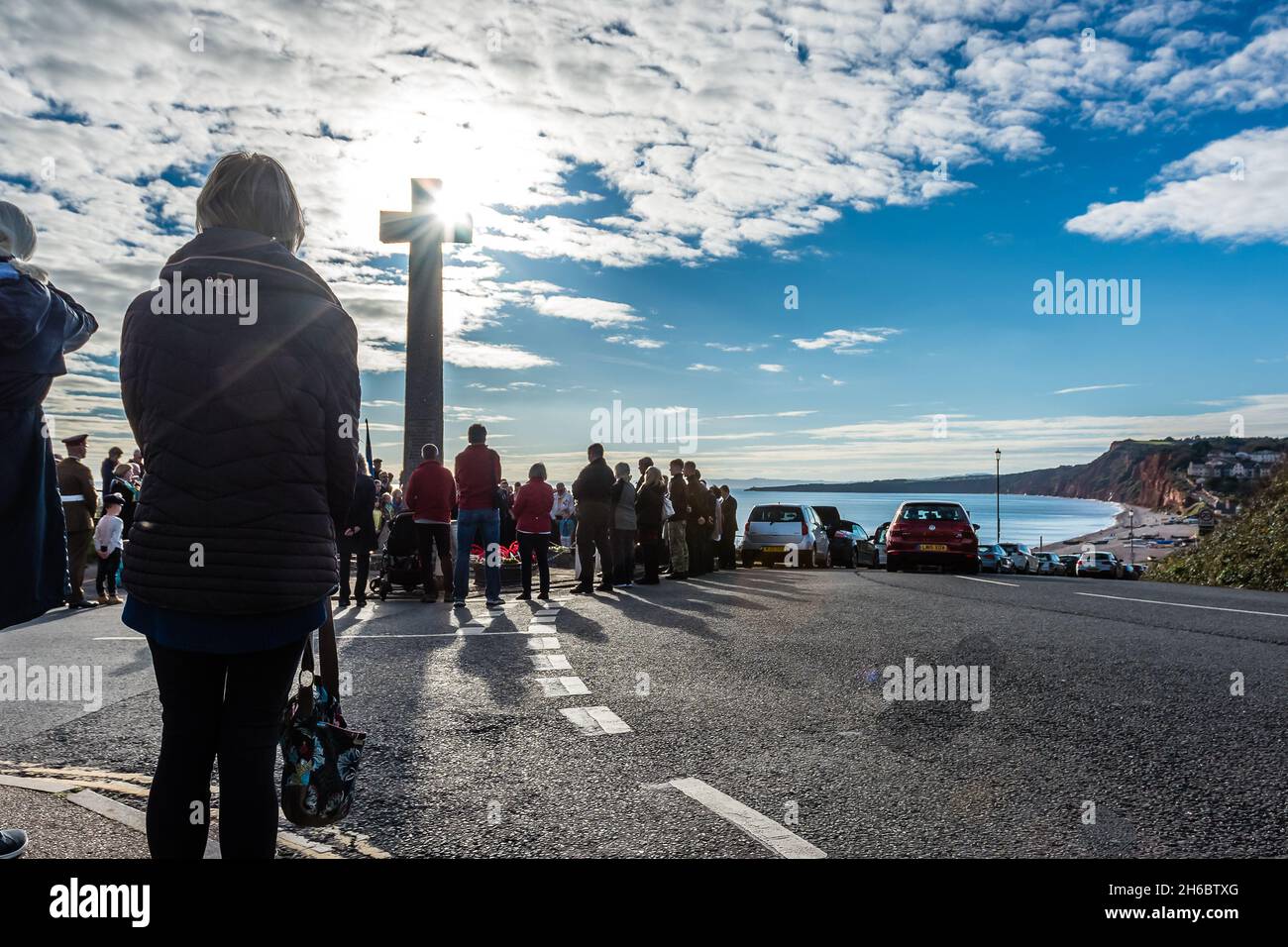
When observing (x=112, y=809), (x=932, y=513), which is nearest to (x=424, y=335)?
(x=932, y=513)

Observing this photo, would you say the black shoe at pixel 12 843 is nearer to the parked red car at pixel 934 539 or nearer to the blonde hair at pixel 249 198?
the blonde hair at pixel 249 198

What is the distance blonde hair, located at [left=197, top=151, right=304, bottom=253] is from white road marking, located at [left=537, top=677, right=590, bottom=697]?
4531 mm

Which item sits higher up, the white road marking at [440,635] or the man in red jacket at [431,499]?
the man in red jacket at [431,499]

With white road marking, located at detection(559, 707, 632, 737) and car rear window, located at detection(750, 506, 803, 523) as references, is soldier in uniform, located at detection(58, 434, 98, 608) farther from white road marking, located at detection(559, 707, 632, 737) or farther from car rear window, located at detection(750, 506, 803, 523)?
car rear window, located at detection(750, 506, 803, 523)

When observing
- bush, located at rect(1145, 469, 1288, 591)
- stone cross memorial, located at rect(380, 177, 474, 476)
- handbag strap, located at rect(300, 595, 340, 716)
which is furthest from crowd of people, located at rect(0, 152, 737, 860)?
bush, located at rect(1145, 469, 1288, 591)

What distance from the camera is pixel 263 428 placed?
252cm

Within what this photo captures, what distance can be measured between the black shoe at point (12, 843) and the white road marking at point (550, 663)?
454cm

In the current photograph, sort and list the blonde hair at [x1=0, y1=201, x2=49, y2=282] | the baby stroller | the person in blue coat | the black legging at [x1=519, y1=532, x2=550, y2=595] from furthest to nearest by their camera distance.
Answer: the baby stroller, the black legging at [x1=519, y1=532, x2=550, y2=595], the blonde hair at [x1=0, y1=201, x2=49, y2=282], the person in blue coat

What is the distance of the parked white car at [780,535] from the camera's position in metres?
23.8

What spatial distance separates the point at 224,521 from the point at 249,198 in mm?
898

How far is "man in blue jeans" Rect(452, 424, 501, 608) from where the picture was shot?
12586 mm

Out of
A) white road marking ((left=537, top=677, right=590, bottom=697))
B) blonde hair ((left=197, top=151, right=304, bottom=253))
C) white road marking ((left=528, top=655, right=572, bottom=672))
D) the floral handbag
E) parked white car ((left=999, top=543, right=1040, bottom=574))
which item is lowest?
parked white car ((left=999, top=543, right=1040, bottom=574))

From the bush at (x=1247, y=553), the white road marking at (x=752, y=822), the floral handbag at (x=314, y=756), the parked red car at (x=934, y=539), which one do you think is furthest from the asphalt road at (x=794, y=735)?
the bush at (x=1247, y=553)
